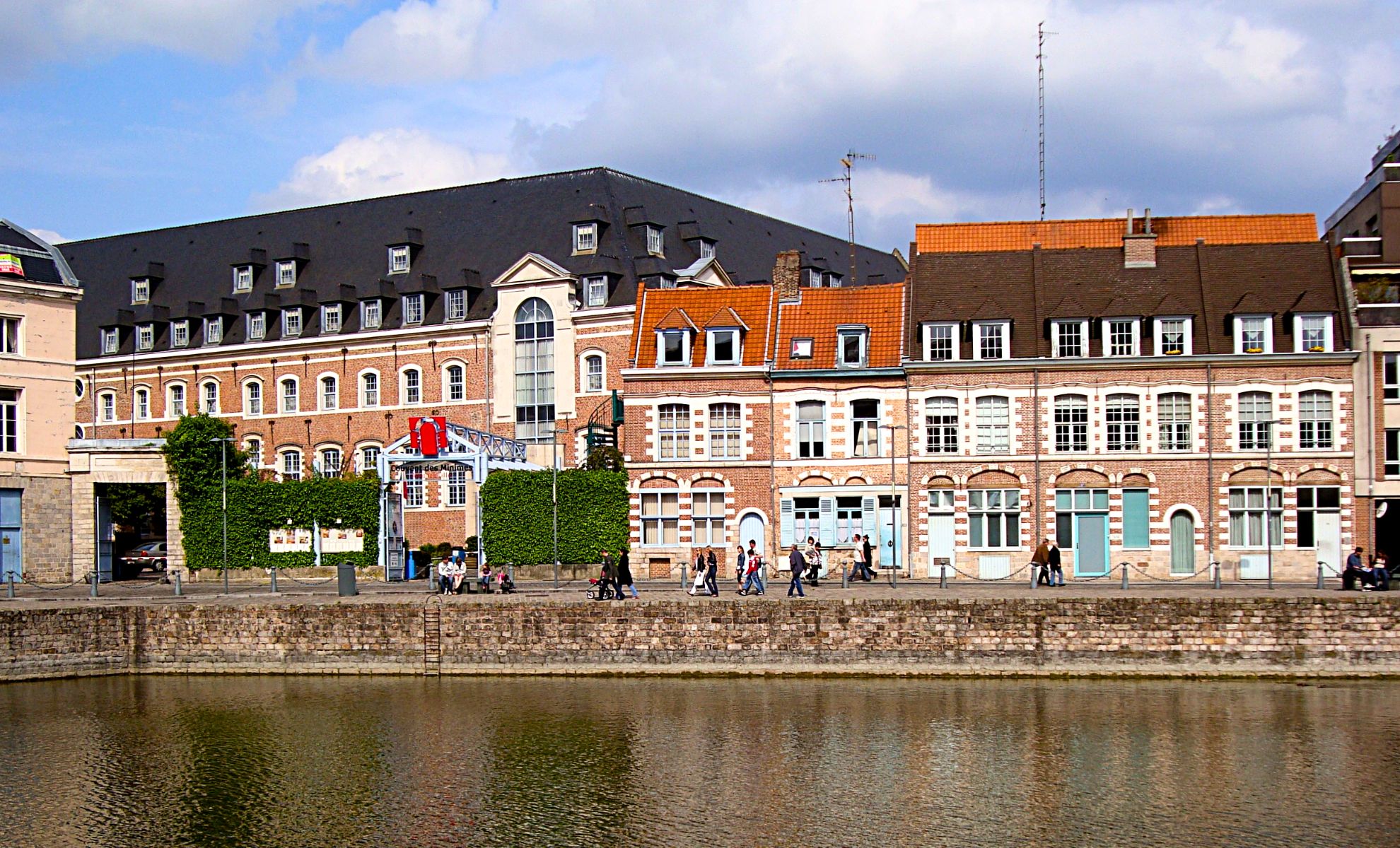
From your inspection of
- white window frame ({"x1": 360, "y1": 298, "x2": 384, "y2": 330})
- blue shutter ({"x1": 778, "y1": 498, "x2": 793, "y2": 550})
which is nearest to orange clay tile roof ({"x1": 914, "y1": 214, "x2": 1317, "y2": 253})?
blue shutter ({"x1": 778, "y1": 498, "x2": 793, "y2": 550})

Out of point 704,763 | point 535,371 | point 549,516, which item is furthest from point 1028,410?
point 535,371

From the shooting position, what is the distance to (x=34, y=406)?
5222 centimetres

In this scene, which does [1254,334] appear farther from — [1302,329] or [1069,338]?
[1069,338]

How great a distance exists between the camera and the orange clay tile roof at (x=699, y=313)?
1914 inches

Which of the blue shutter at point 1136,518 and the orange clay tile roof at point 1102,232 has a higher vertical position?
the orange clay tile roof at point 1102,232

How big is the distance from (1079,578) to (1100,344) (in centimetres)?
734

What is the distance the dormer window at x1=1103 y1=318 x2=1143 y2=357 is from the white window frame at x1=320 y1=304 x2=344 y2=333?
1496 inches

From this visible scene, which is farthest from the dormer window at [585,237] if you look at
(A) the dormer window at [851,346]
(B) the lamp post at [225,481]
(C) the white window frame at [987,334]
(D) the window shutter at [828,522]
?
(C) the white window frame at [987,334]

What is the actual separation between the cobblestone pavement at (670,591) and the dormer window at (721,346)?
7.44 metres

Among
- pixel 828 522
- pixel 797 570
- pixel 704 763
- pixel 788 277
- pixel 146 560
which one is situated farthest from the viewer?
pixel 146 560

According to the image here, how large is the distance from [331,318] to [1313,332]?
44.2m

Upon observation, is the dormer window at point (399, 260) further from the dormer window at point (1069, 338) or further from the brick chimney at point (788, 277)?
the dormer window at point (1069, 338)

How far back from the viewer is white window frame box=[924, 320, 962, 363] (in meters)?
46.4

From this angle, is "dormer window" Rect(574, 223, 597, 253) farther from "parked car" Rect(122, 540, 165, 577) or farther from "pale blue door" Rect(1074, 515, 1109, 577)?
"pale blue door" Rect(1074, 515, 1109, 577)
